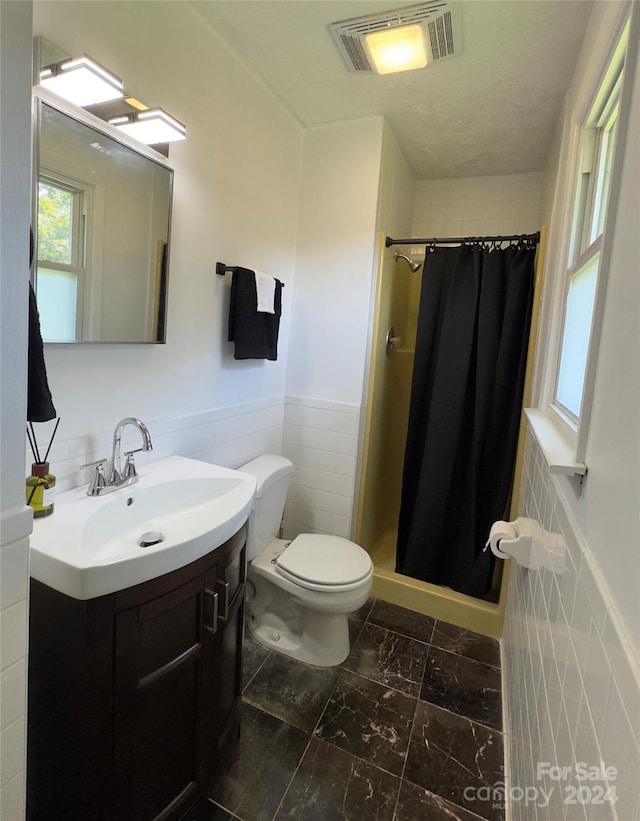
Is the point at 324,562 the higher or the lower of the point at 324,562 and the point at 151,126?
the lower

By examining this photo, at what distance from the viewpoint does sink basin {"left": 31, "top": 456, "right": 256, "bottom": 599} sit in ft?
2.84

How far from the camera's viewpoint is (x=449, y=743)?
4.90ft

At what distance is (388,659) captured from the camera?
1.87 m

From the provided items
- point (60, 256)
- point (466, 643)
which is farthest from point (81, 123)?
point (466, 643)

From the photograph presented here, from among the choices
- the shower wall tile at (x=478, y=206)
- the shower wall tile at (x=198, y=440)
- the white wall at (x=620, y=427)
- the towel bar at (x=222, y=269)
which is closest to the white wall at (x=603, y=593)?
the white wall at (x=620, y=427)

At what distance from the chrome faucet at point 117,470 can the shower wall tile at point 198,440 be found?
0.16ft

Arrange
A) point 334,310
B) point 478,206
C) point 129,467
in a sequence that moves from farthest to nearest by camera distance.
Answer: point 478,206
point 334,310
point 129,467

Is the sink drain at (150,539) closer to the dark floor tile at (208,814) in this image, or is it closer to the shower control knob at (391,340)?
the dark floor tile at (208,814)

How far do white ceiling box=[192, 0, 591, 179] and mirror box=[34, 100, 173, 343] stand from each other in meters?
0.72

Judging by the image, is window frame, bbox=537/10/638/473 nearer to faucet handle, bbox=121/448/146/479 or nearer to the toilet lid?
the toilet lid

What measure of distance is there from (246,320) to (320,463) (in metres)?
0.92

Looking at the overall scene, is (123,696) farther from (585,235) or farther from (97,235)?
(585,235)

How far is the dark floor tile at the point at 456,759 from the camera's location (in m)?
1.32

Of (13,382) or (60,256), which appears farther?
(60,256)
